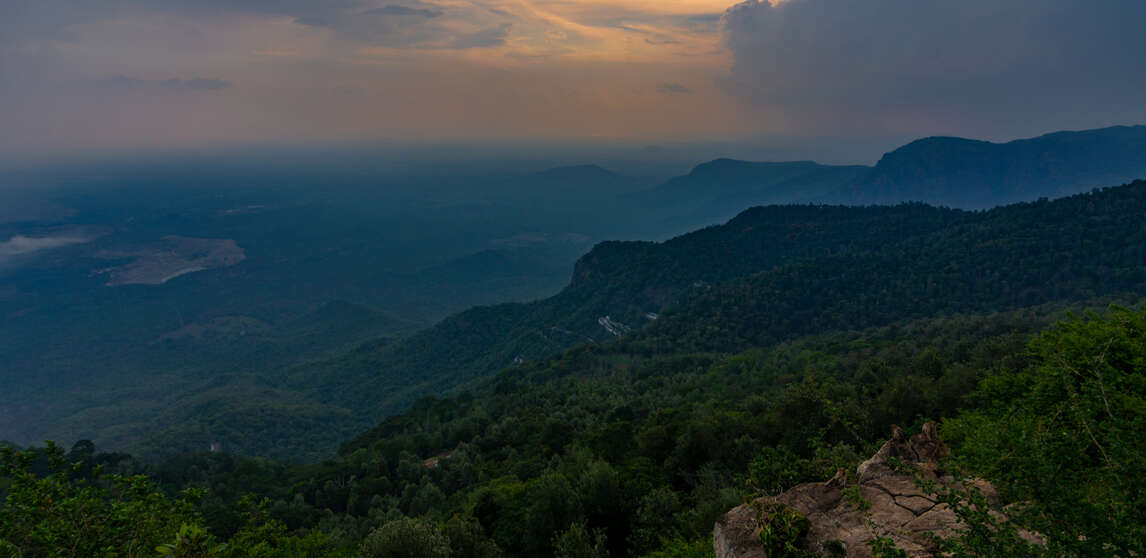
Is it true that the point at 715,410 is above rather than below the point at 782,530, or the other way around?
below

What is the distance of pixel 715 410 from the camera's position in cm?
3225

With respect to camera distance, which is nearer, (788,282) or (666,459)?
(666,459)

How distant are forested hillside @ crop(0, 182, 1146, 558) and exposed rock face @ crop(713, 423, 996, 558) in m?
0.92

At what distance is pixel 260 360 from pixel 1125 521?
17452 cm

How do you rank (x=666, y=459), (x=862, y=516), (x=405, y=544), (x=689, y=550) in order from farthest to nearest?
1. (x=666, y=459)
2. (x=405, y=544)
3. (x=689, y=550)
4. (x=862, y=516)

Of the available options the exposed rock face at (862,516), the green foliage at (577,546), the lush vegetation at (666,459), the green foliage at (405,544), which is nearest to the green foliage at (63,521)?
the lush vegetation at (666,459)

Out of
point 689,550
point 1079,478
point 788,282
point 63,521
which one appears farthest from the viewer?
point 788,282

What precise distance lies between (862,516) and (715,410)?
22.5 m

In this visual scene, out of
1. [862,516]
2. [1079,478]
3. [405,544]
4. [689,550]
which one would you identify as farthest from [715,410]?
[1079,478]

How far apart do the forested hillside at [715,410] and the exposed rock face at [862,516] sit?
Answer: 0.92m

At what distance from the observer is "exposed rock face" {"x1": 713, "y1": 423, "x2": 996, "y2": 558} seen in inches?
371

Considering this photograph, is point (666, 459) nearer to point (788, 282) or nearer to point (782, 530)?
point (782, 530)

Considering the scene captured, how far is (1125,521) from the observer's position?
6180 millimetres

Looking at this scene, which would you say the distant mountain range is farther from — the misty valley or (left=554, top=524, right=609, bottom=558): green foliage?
(left=554, top=524, right=609, bottom=558): green foliage
